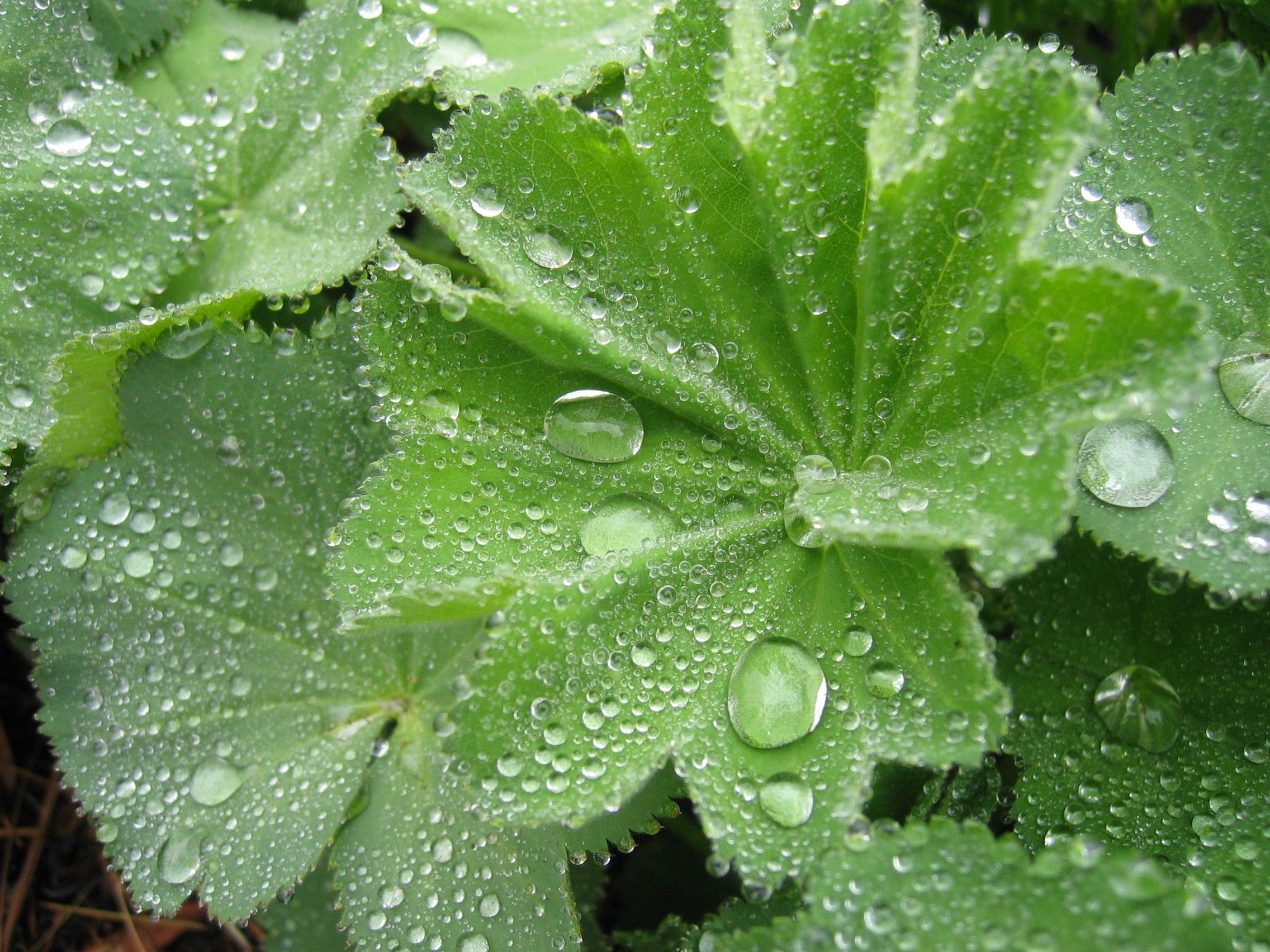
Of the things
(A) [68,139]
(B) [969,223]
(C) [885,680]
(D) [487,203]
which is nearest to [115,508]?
(A) [68,139]

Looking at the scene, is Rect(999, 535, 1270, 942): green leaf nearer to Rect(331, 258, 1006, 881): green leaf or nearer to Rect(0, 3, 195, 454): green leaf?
Rect(331, 258, 1006, 881): green leaf

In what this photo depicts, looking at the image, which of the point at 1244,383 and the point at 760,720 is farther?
the point at 1244,383

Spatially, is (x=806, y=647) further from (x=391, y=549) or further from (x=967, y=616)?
(x=391, y=549)

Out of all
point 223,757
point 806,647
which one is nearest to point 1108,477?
point 806,647

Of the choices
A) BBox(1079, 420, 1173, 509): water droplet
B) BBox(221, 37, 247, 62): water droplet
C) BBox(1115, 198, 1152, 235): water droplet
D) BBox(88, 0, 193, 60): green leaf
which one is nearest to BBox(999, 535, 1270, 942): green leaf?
BBox(1079, 420, 1173, 509): water droplet

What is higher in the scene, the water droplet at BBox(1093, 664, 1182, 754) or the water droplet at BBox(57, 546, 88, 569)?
the water droplet at BBox(1093, 664, 1182, 754)

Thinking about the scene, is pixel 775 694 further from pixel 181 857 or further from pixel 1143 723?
pixel 181 857
